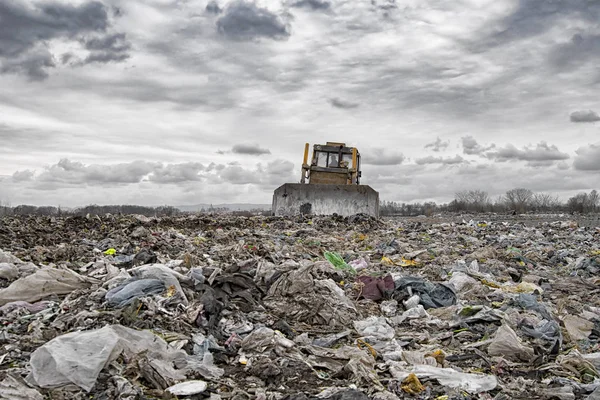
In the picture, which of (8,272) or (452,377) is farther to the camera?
(8,272)

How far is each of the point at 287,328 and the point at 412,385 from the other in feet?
4.25

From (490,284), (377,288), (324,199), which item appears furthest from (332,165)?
(377,288)

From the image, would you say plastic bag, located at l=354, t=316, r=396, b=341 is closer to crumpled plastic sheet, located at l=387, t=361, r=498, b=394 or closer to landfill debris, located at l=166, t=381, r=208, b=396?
crumpled plastic sheet, located at l=387, t=361, r=498, b=394

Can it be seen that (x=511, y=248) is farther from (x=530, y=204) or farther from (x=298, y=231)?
(x=530, y=204)

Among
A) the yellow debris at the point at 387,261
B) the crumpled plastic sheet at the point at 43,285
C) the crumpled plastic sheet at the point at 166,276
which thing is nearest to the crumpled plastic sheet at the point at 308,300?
the crumpled plastic sheet at the point at 166,276

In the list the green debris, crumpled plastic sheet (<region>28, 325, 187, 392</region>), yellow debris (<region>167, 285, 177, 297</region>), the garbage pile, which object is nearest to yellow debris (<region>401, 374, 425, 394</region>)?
the garbage pile

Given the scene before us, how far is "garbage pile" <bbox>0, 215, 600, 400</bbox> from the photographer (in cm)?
313

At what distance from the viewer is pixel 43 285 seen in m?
4.64

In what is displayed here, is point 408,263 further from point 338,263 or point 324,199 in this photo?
point 324,199

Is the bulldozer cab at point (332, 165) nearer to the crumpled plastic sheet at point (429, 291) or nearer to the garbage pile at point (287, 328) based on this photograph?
the garbage pile at point (287, 328)

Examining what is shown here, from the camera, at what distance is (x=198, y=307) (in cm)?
425

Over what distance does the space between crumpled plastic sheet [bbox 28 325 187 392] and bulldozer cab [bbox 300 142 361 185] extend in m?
12.4

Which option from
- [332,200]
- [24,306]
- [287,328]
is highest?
[332,200]

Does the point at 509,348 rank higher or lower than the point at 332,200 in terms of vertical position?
lower
